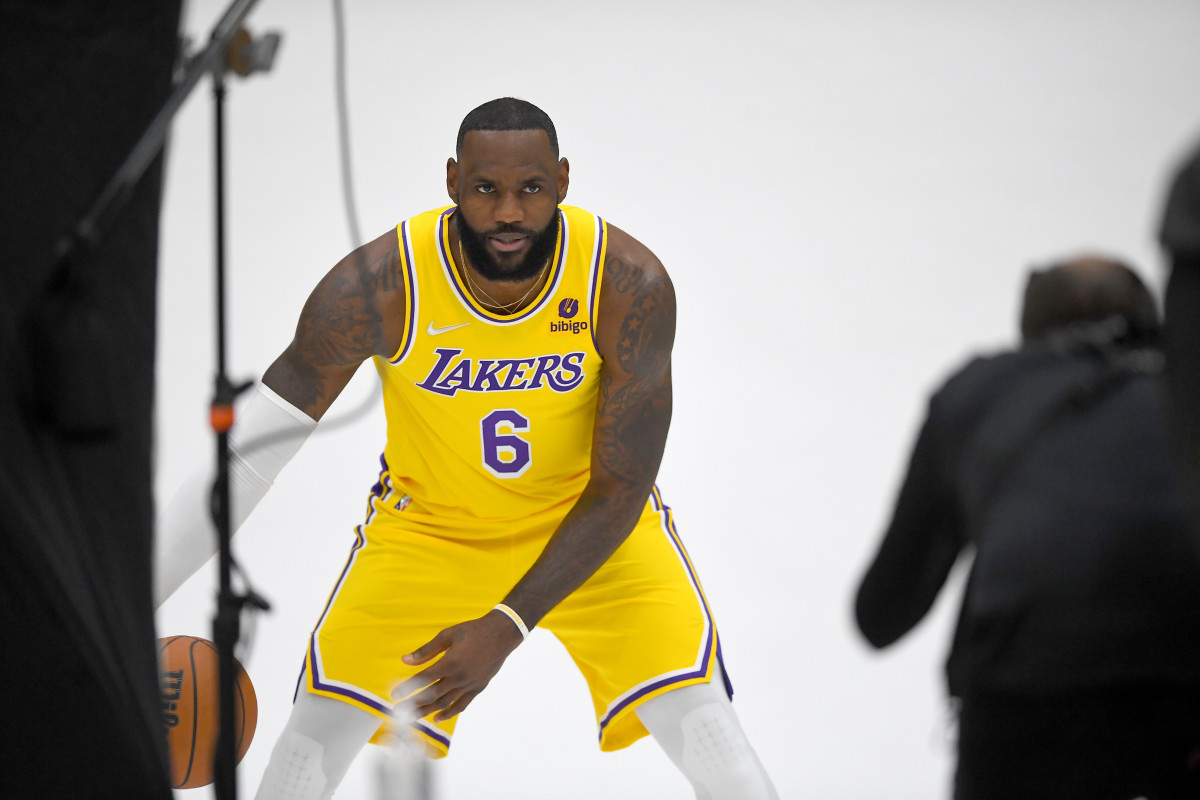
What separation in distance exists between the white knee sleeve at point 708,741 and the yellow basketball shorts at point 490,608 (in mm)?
29

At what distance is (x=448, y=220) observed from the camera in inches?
92.9

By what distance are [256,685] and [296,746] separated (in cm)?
155

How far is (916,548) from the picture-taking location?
1.35 meters

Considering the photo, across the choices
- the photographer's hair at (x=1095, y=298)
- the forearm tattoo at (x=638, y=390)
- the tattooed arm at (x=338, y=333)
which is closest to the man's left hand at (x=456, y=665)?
the forearm tattoo at (x=638, y=390)

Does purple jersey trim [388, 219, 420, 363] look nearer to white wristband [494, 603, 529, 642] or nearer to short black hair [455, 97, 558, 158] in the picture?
short black hair [455, 97, 558, 158]

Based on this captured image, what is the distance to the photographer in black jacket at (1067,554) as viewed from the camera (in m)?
1.26

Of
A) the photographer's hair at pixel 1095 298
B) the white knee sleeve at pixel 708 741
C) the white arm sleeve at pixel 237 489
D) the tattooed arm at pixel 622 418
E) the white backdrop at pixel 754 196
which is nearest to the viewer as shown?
the photographer's hair at pixel 1095 298

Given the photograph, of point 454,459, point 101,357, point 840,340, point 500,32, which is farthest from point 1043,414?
point 500,32

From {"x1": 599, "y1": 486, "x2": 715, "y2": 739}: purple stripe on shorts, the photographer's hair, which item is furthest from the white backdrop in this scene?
the photographer's hair

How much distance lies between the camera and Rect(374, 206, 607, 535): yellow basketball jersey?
229 centimetres

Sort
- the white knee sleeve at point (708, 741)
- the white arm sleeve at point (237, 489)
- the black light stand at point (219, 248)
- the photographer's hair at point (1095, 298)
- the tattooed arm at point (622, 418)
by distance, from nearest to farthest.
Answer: the black light stand at point (219, 248), the photographer's hair at point (1095, 298), the white knee sleeve at point (708, 741), the white arm sleeve at point (237, 489), the tattooed arm at point (622, 418)

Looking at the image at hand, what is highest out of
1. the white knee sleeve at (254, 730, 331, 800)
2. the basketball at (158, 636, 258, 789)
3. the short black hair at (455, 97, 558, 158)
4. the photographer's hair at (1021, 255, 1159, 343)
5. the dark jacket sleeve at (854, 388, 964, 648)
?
the short black hair at (455, 97, 558, 158)

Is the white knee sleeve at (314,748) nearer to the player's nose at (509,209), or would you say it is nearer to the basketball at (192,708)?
the basketball at (192,708)

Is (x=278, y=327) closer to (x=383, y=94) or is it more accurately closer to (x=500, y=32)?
(x=383, y=94)
